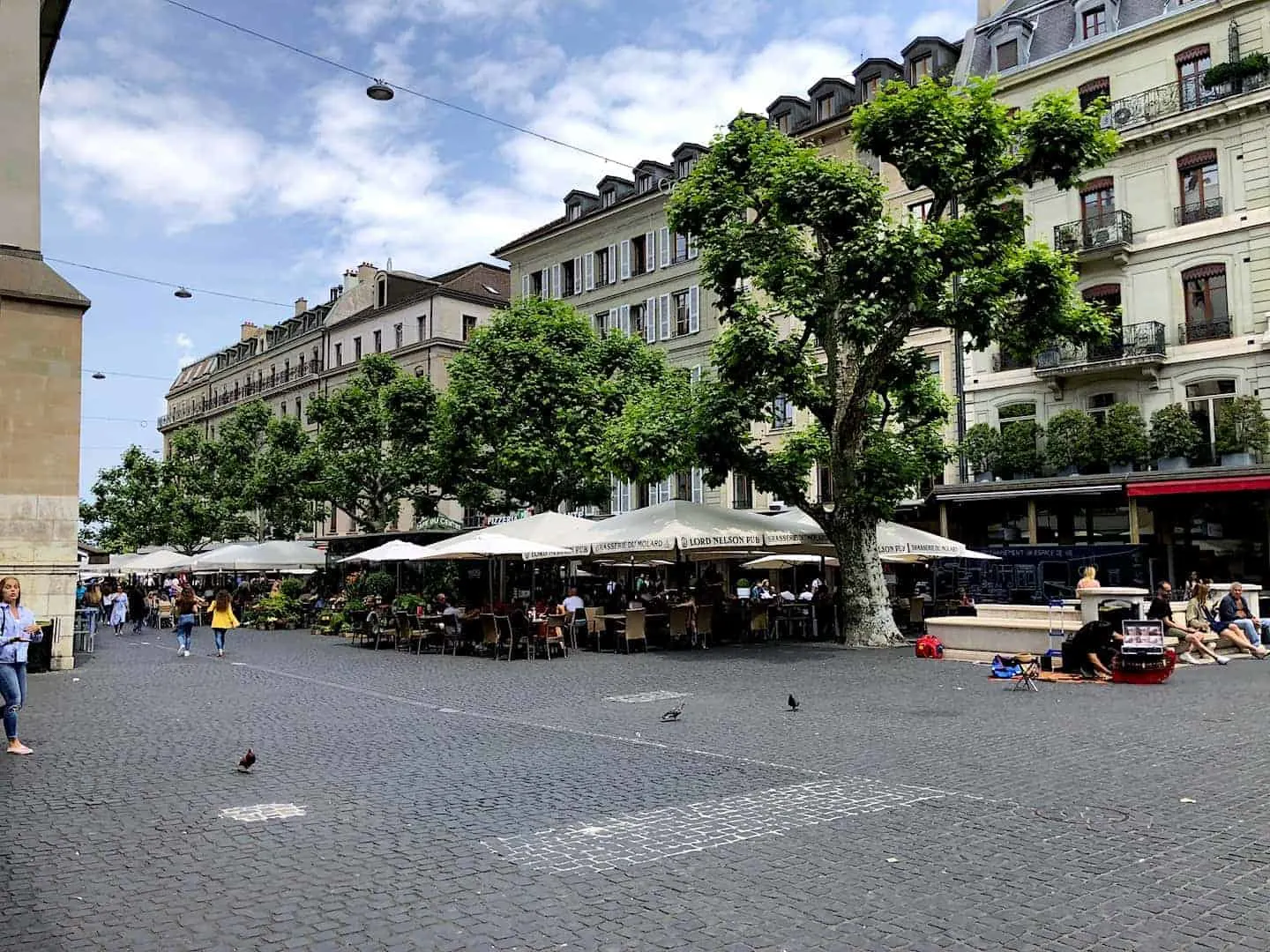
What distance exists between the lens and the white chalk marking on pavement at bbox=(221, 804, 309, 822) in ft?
24.2

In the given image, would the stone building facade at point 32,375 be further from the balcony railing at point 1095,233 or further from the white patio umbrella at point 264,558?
the balcony railing at point 1095,233

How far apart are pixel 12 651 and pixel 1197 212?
30.0 metres

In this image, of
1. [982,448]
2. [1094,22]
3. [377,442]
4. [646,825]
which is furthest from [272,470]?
[646,825]

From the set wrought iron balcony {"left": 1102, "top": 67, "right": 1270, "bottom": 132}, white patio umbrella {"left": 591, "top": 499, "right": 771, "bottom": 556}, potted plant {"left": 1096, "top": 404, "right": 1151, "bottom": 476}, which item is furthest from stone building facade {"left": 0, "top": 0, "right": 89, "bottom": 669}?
wrought iron balcony {"left": 1102, "top": 67, "right": 1270, "bottom": 132}

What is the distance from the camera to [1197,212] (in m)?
28.8

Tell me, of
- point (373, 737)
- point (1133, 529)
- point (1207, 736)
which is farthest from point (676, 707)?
point (1133, 529)

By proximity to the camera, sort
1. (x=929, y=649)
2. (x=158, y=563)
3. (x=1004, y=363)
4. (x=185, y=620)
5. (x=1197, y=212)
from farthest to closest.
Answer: (x=158, y=563)
(x=1004, y=363)
(x=1197, y=212)
(x=185, y=620)
(x=929, y=649)

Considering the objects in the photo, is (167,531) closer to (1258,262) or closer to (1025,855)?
(1258,262)

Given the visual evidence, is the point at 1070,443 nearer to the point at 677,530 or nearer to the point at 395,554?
the point at 677,530

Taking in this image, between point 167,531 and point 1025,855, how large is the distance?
203 feet

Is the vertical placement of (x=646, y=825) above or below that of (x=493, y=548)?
below

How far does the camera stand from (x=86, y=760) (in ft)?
31.7

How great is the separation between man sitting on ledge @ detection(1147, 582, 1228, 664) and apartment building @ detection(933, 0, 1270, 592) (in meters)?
6.64

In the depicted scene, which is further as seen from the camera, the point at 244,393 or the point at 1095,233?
the point at 244,393
